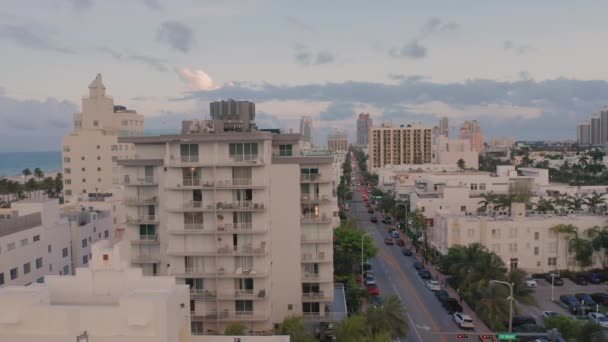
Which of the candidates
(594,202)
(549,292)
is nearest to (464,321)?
(549,292)

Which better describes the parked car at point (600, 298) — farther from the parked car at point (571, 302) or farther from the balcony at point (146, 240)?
the balcony at point (146, 240)

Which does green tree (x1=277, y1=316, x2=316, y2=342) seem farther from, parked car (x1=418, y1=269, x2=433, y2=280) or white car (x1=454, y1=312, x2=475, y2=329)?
parked car (x1=418, y1=269, x2=433, y2=280)

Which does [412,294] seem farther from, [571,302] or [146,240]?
[146,240]

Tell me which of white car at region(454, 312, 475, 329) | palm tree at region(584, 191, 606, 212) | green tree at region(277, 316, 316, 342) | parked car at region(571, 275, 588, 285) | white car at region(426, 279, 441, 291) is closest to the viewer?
green tree at region(277, 316, 316, 342)

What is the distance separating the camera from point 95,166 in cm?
8712

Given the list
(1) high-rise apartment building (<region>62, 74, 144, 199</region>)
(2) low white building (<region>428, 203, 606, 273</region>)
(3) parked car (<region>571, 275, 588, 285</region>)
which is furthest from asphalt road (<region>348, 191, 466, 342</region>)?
(1) high-rise apartment building (<region>62, 74, 144, 199</region>)

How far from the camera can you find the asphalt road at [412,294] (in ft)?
120

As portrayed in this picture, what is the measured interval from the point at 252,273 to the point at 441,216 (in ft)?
100

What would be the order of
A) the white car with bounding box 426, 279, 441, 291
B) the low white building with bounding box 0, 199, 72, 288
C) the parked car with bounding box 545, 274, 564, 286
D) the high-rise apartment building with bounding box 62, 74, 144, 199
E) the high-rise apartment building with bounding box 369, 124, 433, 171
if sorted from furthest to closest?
the high-rise apartment building with bounding box 369, 124, 433, 171 < the high-rise apartment building with bounding box 62, 74, 144, 199 < the parked car with bounding box 545, 274, 564, 286 < the white car with bounding box 426, 279, 441, 291 < the low white building with bounding box 0, 199, 72, 288

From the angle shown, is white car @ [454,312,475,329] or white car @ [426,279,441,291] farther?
white car @ [426,279,441,291]

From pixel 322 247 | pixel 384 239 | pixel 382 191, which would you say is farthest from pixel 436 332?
pixel 382 191

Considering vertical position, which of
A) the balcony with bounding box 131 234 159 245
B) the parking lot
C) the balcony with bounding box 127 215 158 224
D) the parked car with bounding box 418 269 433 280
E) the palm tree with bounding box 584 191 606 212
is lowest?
the parking lot

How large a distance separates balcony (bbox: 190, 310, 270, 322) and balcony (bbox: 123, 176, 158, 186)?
8437 mm

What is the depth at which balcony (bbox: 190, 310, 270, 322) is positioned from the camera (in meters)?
32.1
